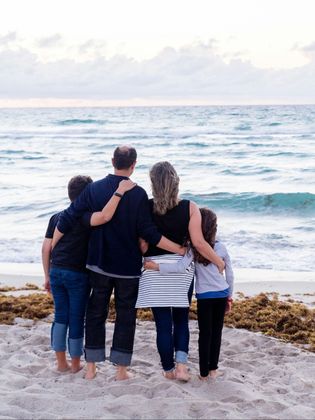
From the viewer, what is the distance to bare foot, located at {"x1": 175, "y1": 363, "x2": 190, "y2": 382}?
5.16 m

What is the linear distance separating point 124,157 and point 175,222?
0.62 meters

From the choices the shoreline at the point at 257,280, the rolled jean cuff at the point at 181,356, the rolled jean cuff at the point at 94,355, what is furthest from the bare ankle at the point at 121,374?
the shoreline at the point at 257,280

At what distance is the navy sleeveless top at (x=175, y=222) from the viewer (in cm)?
495

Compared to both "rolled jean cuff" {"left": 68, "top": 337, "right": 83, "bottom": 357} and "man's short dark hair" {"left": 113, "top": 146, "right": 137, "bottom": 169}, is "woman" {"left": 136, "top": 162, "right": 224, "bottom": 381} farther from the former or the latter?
"rolled jean cuff" {"left": 68, "top": 337, "right": 83, "bottom": 357}

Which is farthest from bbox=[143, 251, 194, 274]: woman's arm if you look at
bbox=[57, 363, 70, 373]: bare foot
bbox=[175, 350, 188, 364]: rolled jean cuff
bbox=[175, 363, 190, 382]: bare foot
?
bbox=[57, 363, 70, 373]: bare foot

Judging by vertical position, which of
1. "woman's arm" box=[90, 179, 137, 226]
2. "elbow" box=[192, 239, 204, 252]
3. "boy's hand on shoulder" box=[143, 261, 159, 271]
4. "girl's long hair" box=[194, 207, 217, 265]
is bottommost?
"boy's hand on shoulder" box=[143, 261, 159, 271]

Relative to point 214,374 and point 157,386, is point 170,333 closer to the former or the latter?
point 157,386

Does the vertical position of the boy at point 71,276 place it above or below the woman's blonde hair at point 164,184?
below

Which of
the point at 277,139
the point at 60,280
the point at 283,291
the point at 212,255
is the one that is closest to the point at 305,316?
the point at 283,291

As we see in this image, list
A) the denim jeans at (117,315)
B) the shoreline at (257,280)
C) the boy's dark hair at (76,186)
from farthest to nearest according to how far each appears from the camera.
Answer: the shoreline at (257,280) < the boy's dark hair at (76,186) < the denim jeans at (117,315)

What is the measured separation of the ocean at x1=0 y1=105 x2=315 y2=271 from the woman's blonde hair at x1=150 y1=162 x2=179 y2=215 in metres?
6.33

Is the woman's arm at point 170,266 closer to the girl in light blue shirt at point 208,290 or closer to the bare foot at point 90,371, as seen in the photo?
the girl in light blue shirt at point 208,290

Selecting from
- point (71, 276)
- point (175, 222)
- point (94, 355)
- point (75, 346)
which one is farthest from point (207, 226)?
point (75, 346)

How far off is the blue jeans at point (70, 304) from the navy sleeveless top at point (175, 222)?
74 cm
